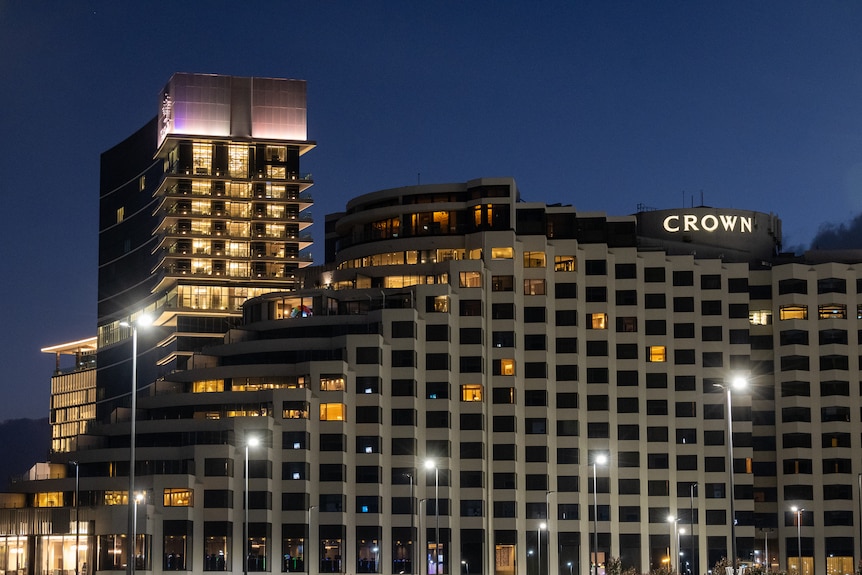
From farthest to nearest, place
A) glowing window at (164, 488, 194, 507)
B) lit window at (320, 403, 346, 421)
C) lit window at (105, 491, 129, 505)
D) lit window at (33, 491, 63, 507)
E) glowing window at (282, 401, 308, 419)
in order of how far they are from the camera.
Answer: lit window at (320, 403, 346, 421) < lit window at (33, 491, 63, 507) < glowing window at (282, 401, 308, 419) < lit window at (105, 491, 129, 505) < glowing window at (164, 488, 194, 507)

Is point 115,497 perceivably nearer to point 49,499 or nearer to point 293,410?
point 49,499

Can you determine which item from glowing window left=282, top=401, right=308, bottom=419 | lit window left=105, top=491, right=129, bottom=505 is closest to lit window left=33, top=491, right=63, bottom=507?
lit window left=105, top=491, right=129, bottom=505

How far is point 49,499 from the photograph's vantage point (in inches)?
7800

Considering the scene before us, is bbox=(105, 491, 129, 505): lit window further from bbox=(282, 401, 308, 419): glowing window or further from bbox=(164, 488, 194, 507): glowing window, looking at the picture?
bbox=(282, 401, 308, 419): glowing window

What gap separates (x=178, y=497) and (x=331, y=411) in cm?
2153

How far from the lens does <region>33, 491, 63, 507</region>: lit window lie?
19750 cm

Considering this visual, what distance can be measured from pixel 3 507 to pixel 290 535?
35860 mm

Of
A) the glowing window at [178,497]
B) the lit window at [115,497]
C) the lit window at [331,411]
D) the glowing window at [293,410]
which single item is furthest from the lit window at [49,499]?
the lit window at [331,411]

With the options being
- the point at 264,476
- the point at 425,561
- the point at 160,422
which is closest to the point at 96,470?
the point at 160,422

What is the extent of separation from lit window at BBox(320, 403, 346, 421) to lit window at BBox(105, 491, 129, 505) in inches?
985

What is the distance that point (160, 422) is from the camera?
198m

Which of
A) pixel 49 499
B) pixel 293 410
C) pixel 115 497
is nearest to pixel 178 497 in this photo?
pixel 115 497

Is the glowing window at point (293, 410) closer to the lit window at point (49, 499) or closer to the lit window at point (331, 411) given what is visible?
the lit window at point (331, 411)

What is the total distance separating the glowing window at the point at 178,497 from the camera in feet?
617
